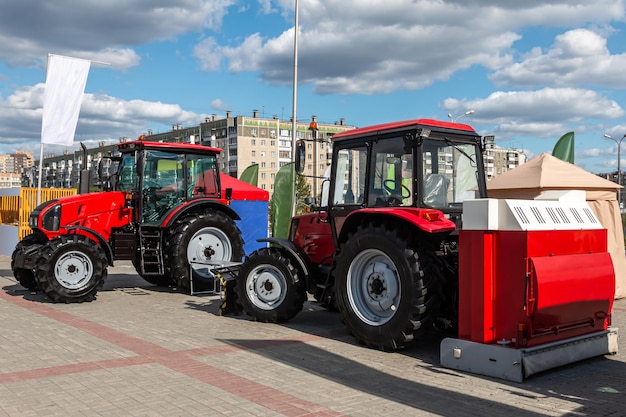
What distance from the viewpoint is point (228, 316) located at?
369 inches

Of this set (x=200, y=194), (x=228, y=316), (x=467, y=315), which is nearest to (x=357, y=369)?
(x=467, y=315)

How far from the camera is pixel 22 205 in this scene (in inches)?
806

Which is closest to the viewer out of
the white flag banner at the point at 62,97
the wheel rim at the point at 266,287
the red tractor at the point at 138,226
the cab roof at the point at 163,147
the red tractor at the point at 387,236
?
the red tractor at the point at 387,236

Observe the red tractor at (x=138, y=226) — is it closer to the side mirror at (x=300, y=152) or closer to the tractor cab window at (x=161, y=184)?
the tractor cab window at (x=161, y=184)

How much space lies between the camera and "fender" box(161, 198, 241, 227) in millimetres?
11287

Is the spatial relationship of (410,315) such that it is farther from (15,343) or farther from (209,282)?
(209,282)

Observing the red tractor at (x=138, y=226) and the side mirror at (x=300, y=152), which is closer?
the side mirror at (x=300, y=152)

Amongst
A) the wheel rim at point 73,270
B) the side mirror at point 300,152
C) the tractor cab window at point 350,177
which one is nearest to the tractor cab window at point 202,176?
the wheel rim at point 73,270

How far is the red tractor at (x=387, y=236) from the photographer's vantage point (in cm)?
664

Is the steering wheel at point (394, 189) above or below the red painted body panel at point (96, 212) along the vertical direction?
above

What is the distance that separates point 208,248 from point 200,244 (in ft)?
0.59

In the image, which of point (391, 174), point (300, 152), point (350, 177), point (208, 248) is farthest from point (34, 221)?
point (391, 174)

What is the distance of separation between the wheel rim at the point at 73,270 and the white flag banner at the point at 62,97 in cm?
533

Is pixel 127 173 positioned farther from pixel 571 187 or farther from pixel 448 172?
pixel 571 187
